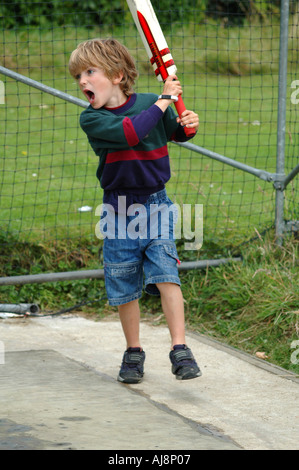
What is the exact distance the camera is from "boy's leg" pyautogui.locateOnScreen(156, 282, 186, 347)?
3371mm

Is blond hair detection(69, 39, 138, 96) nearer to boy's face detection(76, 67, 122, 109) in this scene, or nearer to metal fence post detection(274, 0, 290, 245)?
boy's face detection(76, 67, 122, 109)

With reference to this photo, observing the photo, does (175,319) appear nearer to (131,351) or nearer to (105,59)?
(131,351)

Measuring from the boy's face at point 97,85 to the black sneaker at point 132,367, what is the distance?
1.20 metres

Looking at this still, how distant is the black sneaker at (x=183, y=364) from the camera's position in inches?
128

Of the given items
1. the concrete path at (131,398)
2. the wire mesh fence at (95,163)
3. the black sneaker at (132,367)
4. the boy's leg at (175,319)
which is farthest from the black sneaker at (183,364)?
the wire mesh fence at (95,163)

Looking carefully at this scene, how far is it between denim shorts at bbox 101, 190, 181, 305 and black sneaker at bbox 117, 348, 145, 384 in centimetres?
27

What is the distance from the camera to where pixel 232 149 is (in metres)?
7.99

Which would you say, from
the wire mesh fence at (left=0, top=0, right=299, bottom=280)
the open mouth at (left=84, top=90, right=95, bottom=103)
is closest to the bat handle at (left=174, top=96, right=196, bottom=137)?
the open mouth at (left=84, top=90, right=95, bottom=103)

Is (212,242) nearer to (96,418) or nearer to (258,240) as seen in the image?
(258,240)

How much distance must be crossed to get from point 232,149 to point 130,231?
477 centimetres

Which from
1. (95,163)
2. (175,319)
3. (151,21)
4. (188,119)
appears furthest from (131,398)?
(95,163)

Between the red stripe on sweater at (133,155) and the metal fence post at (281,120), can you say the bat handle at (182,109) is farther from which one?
the metal fence post at (281,120)

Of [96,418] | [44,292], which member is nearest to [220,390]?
[96,418]

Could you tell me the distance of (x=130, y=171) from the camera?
133 inches
